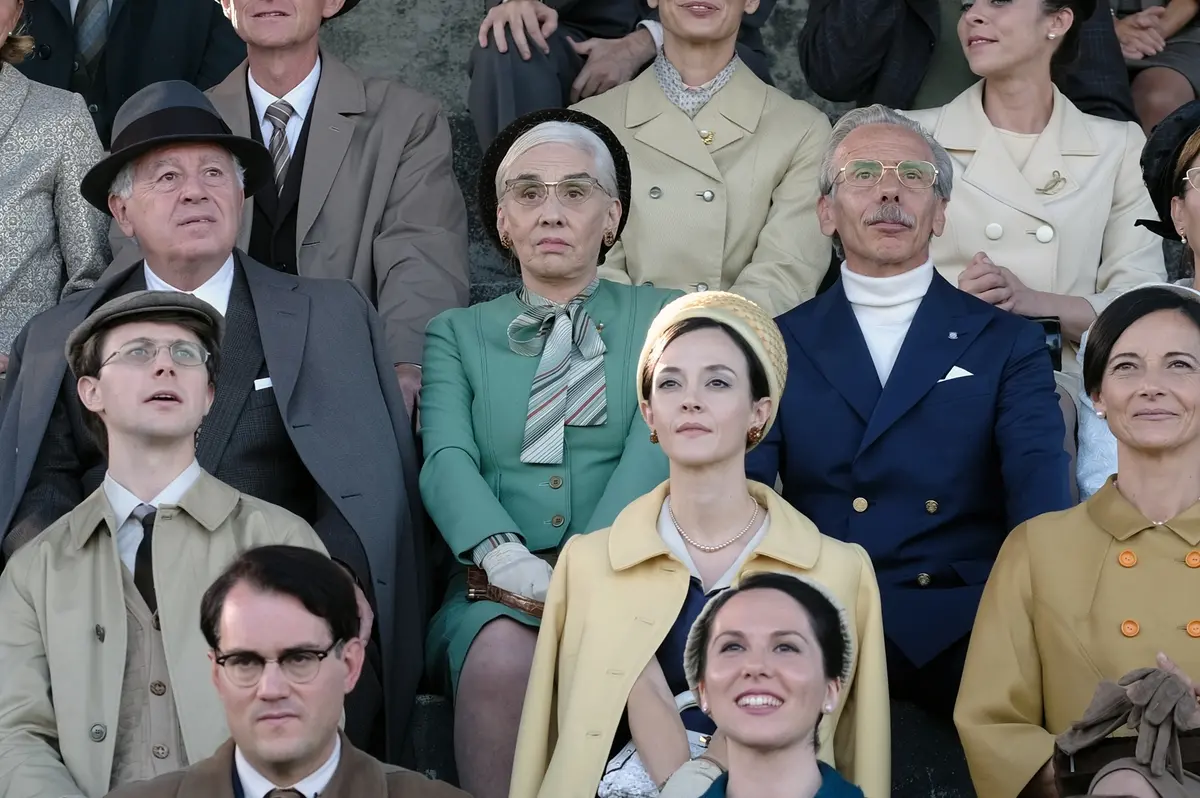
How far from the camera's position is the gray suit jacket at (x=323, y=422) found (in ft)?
15.1

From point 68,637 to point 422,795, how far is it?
789mm

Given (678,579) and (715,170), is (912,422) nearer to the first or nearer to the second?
(678,579)

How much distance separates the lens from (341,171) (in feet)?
18.6

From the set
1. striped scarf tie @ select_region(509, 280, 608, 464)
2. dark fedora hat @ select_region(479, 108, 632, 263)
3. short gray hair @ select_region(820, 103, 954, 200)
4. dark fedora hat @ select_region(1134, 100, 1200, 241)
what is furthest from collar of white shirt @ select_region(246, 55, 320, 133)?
dark fedora hat @ select_region(1134, 100, 1200, 241)

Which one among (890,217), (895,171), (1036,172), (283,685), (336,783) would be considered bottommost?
(336,783)

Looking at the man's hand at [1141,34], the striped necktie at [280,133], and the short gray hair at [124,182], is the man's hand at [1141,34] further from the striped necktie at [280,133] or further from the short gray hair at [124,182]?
the short gray hair at [124,182]

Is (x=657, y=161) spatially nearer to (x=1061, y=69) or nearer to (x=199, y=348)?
(x=1061, y=69)

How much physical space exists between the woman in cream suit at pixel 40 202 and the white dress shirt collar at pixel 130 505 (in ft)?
4.61

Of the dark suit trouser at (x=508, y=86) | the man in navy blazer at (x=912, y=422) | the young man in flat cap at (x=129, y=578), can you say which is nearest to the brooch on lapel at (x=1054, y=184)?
the man in navy blazer at (x=912, y=422)

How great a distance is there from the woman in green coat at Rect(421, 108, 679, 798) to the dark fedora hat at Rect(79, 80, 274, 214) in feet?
1.97

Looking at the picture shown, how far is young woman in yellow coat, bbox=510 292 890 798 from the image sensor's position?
4043 mm

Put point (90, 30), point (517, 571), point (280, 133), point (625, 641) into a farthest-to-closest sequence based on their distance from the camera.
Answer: point (90, 30) < point (280, 133) < point (517, 571) < point (625, 641)

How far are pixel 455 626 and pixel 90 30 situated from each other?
2.56 metres

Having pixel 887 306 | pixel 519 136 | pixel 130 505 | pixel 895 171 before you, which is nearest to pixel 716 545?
pixel 887 306
